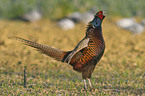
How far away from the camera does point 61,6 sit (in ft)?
43.1

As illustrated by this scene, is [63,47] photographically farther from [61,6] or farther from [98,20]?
[61,6]

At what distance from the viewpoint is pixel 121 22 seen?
476 inches

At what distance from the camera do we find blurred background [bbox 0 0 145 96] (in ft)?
13.6

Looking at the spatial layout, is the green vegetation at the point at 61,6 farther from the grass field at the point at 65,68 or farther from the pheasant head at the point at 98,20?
the pheasant head at the point at 98,20

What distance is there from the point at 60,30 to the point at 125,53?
4.42 meters

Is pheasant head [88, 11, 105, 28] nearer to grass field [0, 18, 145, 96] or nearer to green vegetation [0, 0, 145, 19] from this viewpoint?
grass field [0, 18, 145, 96]

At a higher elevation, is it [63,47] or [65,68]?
[63,47]

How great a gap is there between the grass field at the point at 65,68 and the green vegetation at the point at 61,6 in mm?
2868

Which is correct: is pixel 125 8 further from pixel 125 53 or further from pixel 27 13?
pixel 125 53

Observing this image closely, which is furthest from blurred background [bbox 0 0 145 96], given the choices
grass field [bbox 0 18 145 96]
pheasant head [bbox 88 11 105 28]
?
pheasant head [bbox 88 11 105 28]

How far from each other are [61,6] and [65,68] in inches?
312

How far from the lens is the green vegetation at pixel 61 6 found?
1316 centimetres

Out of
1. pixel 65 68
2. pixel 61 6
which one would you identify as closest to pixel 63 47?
pixel 65 68

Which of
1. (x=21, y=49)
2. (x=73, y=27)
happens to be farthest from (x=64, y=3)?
(x=21, y=49)
